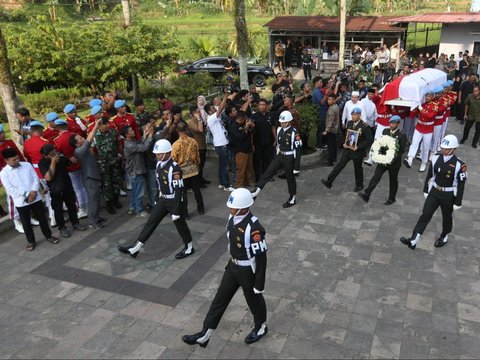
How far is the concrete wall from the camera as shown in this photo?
20125 mm

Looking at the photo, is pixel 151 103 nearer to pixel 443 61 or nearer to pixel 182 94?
pixel 182 94

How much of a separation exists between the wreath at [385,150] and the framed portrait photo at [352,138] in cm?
42

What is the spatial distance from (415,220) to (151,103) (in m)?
12.1

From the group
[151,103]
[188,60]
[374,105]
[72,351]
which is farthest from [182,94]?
[72,351]

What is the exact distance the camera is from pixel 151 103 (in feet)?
56.5

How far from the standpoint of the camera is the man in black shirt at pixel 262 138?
29.1 ft

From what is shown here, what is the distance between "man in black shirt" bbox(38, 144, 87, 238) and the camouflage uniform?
0.66m

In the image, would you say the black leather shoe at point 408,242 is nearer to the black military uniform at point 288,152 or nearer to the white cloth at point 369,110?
the black military uniform at point 288,152

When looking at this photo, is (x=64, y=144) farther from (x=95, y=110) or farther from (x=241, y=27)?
(x=241, y=27)

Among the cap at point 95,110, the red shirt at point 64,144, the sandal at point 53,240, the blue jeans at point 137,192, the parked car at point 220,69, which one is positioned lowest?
the sandal at point 53,240

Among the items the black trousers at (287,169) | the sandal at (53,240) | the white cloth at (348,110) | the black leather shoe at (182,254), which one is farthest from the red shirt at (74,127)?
the white cloth at (348,110)

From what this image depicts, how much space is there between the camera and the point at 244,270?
4605 millimetres

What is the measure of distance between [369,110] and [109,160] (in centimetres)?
595

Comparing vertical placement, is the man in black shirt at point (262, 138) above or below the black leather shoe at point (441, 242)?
above
